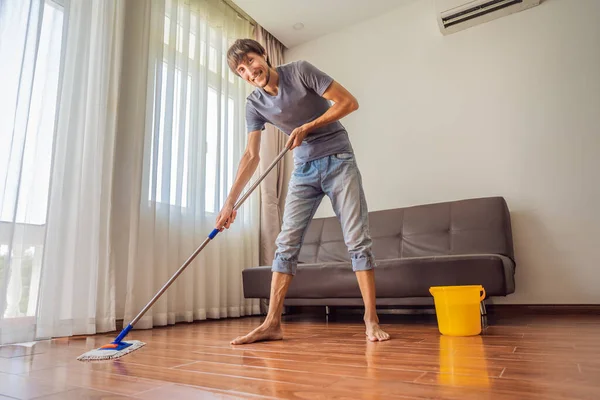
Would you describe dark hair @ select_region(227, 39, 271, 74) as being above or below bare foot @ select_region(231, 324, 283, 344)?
above

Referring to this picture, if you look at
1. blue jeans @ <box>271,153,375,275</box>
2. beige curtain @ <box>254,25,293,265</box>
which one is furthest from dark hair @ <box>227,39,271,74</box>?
beige curtain @ <box>254,25,293,265</box>

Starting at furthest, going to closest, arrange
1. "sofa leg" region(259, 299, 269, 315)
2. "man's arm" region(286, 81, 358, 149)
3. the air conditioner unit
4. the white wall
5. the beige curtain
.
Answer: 1. the beige curtain
2. "sofa leg" region(259, 299, 269, 315)
3. the air conditioner unit
4. the white wall
5. "man's arm" region(286, 81, 358, 149)

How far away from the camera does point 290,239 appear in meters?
1.78

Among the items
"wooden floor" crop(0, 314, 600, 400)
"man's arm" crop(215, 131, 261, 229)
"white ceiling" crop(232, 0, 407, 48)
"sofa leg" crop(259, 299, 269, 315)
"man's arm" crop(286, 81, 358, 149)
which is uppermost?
"white ceiling" crop(232, 0, 407, 48)

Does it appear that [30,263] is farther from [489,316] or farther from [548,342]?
[489,316]

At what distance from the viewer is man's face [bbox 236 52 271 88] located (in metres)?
1.71

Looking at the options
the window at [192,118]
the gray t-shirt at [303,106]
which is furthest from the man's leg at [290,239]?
the window at [192,118]

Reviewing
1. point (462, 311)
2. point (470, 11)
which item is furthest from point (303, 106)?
Answer: point (470, 11)

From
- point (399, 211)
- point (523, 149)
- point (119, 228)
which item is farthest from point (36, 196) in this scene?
point (523, 149)

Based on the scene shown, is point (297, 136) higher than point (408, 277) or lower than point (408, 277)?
higher

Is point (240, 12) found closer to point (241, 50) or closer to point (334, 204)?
point (241, 50)

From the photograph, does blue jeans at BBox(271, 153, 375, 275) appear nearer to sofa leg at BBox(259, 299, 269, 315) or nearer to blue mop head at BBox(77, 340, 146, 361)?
blue mop head at BBox(77, 340, 146, 361)

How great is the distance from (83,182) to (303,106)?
1277 mm

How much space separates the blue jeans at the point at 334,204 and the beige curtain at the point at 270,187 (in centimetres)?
161
